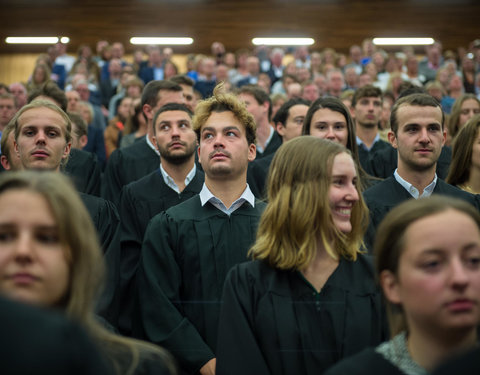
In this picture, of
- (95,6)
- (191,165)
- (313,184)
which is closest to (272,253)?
(313,184)

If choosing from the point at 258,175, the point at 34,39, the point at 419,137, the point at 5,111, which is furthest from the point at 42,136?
the point at 34,39

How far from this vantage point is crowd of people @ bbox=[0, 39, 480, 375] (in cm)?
203

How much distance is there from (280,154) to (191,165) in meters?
2.33

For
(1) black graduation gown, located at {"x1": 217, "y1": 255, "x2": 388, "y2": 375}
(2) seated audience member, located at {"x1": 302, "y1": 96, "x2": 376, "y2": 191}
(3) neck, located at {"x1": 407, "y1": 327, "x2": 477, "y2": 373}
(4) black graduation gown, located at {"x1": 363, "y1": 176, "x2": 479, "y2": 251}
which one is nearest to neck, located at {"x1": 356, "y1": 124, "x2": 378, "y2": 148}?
(2) seated audience member, located at {"x1": 302, "y1": 96, "x2": 376, "y2": 191}

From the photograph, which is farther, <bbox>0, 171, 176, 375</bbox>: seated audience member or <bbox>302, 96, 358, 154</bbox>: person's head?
<bbox>302, 96, 358, 154</bbox>: person's head

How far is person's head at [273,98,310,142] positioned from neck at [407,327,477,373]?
530cm

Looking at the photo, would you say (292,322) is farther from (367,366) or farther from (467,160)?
(467,160)

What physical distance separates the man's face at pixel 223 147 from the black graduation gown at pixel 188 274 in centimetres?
24

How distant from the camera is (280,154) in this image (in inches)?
137

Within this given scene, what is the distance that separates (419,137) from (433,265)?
9.91ft

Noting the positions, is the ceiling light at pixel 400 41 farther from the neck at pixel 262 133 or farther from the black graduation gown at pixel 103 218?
the black graduation gown at pixel 103 218

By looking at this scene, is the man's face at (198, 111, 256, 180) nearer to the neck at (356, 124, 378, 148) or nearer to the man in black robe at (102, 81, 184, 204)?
the man in black robe at (102, 81, 184, 204)

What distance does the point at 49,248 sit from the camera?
198cm

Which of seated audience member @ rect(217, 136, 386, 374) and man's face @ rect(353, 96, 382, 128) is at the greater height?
man's face @ rect(353, 96, 382, 128)
